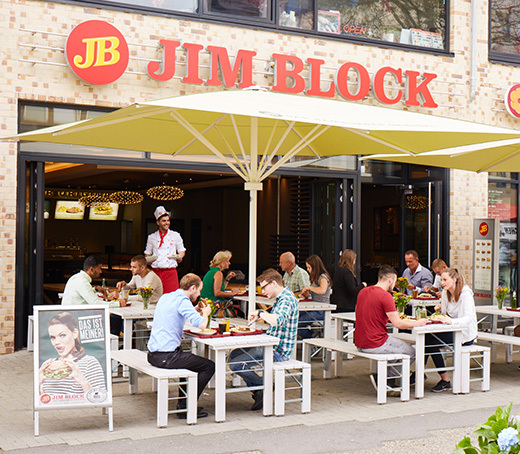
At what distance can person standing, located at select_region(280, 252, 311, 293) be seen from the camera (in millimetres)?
10141

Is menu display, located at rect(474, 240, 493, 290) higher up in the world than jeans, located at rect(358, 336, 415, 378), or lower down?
higher up

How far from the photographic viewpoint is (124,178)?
57.8 ft

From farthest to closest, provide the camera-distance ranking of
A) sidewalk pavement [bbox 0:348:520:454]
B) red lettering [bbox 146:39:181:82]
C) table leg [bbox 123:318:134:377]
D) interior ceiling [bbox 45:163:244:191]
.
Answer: interior ceiling [bbox 45:163:244:191] → red lettering [bbox 146:39:181:82] → table leg [bbox 123:318:134:377] → sidewalk pavement [bbox 0:348:520:454]

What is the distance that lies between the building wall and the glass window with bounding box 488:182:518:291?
492 mm

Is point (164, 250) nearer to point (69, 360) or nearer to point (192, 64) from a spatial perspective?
point (192, 64)

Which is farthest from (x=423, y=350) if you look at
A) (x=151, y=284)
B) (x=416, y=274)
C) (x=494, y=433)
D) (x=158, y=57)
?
(x=158, y=57)

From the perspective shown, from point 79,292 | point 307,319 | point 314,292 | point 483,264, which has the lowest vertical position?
point 307,319

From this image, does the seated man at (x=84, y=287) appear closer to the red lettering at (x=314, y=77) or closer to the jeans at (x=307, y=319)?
the jeans at (x=307, y=319)

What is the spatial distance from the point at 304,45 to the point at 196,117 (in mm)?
4789

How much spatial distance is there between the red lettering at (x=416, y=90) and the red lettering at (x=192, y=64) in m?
3.75

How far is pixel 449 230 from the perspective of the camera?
13.4 m

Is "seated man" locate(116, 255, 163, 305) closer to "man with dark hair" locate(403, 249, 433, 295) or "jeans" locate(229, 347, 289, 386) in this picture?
"jeans" locate(229, 347, 289, 386)

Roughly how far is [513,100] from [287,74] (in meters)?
4.64

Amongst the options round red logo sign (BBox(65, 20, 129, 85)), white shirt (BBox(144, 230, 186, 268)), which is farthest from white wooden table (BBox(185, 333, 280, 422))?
round red logo sign (BBox(65, 20, 129, 85))
